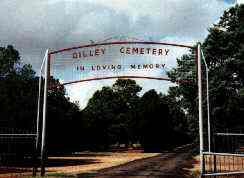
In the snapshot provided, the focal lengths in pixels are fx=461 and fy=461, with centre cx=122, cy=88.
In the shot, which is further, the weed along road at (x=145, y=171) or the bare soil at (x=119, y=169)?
the bare soil at (x=119, y=169)

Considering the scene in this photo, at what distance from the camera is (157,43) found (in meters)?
24.0

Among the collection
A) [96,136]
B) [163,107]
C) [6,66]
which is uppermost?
[6,66]

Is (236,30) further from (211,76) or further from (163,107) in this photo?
(163,107)

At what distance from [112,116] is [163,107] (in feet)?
76.3

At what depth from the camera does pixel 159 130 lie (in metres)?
76.8

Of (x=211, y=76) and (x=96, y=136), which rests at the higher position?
(x=211, y=76)

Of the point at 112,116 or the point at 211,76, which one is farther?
the point at 112,116

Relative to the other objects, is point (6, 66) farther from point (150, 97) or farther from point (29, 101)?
point (150, 97)

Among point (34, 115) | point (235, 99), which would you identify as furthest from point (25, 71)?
point (235, 99)

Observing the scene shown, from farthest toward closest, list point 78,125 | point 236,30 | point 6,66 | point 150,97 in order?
point 150,97
point 78,125
point 6,66
point 236,30

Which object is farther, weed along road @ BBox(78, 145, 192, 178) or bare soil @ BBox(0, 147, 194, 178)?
bare soil @ BBox(0, 147, 194, 178)

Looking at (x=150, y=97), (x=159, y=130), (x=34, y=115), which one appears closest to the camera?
(x=34, y=115)

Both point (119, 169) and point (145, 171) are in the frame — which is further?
point (119, 169)

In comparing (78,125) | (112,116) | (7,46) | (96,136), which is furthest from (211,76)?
(112,116)
